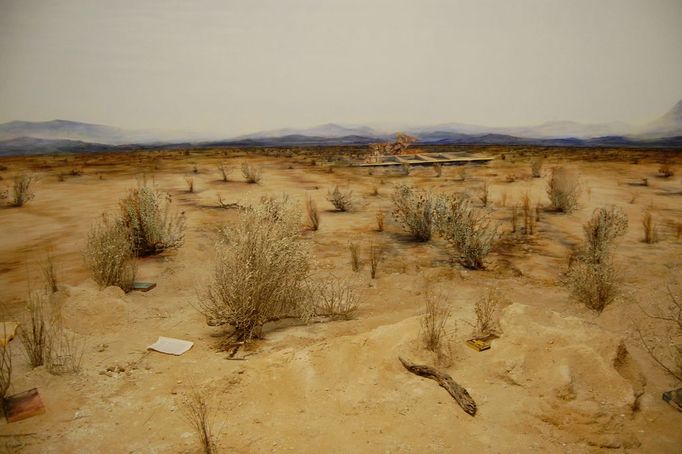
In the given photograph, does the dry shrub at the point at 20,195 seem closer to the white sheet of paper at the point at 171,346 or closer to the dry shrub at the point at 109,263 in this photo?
the dry shrub at the point at 109,263

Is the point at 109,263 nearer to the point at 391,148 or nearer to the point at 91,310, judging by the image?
the point at 91,310

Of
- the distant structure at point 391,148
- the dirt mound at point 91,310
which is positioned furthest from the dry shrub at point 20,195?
the distant structure at point 391,148

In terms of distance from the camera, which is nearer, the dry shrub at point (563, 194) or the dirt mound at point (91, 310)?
the dirt mound at point (91, 310)

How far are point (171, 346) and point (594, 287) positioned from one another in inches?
176

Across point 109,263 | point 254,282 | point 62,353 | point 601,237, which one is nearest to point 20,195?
point 109,263

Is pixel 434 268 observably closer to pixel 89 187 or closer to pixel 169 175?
pixel 89 187

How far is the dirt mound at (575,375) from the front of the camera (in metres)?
2.61

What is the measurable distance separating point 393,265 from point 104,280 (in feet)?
12.8

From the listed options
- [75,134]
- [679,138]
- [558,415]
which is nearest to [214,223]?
[558,415]

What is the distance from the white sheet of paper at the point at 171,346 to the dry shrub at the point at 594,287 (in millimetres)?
4222

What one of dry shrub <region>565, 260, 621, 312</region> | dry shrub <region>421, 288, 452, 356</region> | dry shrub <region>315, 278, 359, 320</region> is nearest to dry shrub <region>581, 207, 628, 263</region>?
A: dry shrub <region>565, 260, 621, 312</region>

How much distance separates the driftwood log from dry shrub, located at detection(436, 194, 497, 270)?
10.6 feet

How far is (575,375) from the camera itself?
2.98 m

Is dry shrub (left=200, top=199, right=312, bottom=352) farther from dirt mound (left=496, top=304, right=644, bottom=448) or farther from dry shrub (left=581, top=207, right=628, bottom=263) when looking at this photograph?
dry shrub (left=581, top=207, right=628, bottom=263)
